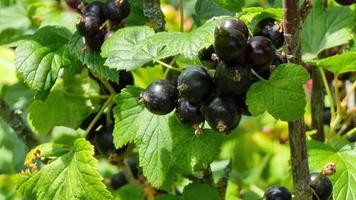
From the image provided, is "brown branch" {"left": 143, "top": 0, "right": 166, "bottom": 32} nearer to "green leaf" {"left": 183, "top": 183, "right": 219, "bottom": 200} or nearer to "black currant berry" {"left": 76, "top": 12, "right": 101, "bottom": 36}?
"black currant berry" {"left": 76, "top": 12, "right": 101, "bottom": 36}

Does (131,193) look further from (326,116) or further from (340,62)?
(340,62)

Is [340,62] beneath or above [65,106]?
above

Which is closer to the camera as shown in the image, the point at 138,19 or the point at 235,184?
the point at 138,19

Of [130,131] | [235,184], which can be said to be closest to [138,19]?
[130,131]

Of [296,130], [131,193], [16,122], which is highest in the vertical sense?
[296,130]

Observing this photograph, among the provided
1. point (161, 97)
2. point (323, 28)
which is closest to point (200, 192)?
point (161, 97)

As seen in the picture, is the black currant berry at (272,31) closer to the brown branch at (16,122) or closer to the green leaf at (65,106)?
the green leaf at (65,106)

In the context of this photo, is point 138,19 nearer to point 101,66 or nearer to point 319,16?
point 101,66
